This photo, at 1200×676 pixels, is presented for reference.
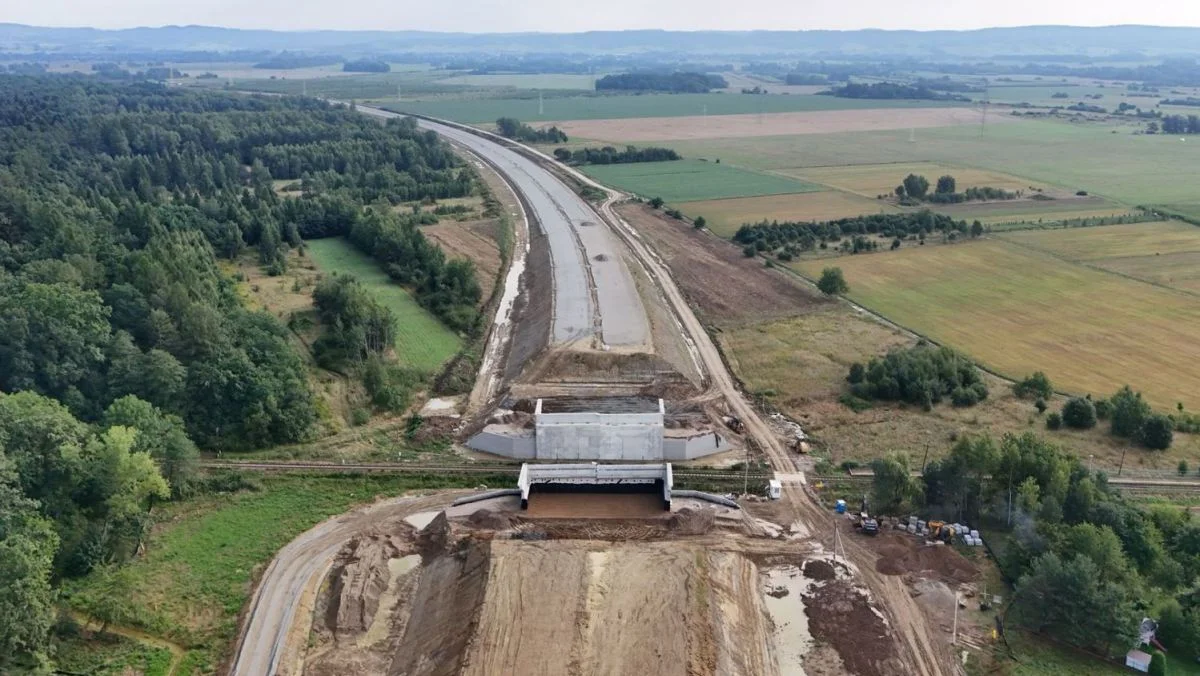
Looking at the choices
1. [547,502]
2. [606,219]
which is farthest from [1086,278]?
[547,502]

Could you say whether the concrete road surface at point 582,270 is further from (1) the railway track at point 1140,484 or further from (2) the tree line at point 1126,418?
(2) the tree line at point 1126,418

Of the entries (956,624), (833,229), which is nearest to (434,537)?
(956,624)

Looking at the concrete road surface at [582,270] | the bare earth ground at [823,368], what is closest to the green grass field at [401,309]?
the concrete road surface at [582,270]

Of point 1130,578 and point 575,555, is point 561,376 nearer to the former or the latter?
point 575,555

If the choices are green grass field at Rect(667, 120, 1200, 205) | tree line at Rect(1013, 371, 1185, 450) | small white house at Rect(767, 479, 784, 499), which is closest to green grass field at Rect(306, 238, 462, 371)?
small white house at Rect(767, 479, 784, 499)

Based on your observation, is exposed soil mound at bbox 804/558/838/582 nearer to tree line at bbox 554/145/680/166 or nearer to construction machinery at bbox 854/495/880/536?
construction machinery at bbox 854/495/880/536

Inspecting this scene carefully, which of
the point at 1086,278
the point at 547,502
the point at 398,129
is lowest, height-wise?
the point at 547,502
